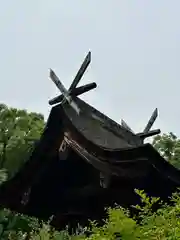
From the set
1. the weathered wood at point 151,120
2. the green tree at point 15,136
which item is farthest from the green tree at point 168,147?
the weathered wood at point 151,120

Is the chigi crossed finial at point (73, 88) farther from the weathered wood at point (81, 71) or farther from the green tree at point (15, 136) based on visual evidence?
the green tree at point (15, 136)

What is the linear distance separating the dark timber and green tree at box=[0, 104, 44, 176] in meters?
15.1

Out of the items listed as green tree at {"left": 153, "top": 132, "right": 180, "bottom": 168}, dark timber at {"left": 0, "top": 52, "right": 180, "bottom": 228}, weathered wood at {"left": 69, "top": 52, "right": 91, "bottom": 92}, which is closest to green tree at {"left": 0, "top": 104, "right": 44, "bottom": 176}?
green tree at {"left": 153, "top": 132, "right": 180, "bottom": 168}

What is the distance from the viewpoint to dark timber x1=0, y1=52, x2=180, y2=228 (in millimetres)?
4305

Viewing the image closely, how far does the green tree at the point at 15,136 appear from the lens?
2125 centimetres

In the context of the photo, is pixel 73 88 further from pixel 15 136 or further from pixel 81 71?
pixel 15 136

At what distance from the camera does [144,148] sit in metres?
4.31

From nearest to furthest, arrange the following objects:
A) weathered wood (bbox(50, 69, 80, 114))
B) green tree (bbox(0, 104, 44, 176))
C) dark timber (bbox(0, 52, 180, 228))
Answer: dark timber (bbox(0, 52, 180, 228))
weathered wood (bbox(50, 69, 80, 114))
green tree (bbox(0, 104, 44, 176))

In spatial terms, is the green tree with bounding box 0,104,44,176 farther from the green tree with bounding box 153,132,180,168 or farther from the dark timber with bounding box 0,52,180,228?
the dark timber with bounding box 0,52,180,228

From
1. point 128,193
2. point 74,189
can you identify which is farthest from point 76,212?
point 128,193

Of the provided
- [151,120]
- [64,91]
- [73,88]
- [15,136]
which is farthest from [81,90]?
[15,136]

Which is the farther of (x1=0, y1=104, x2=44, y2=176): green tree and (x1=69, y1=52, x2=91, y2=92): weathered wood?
(x1=0, y1=104, x2=44, y2=176): green tree

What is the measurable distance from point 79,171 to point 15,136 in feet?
55.6

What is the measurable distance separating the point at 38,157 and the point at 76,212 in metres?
0.71
